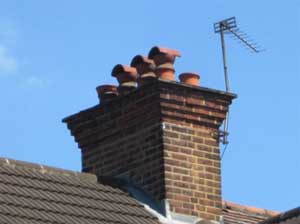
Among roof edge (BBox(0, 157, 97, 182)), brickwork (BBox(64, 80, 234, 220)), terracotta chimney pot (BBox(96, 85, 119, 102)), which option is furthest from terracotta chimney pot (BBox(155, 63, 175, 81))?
roof edge (BBox(0, 157, 97, 182))

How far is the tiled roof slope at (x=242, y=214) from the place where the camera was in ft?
51.6

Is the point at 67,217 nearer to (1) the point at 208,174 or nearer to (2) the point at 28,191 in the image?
(2) the point at 28,191

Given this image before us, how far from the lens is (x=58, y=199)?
13805 mm

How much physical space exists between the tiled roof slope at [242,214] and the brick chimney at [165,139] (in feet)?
0.99

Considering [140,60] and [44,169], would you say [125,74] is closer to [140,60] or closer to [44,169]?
[140,60]

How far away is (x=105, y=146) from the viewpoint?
16.2 meters

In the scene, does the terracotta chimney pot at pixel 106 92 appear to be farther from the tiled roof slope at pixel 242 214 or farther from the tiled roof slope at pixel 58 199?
the tiled roof slope at pixel 242 214

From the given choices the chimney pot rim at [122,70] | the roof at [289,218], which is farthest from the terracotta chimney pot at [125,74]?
the roof at [289,218]

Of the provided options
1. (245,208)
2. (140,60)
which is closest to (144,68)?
(140,60)

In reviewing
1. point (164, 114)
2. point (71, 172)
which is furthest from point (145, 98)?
point (71, 172)

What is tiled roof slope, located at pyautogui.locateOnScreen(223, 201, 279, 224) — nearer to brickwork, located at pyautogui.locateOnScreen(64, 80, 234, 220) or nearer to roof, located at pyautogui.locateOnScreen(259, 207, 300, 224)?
brickwork, located at pyautogui.locateOnScreen(64, 80, 234, 220)

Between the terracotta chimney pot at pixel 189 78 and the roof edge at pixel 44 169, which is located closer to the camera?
the roof edge at pixel 44 169

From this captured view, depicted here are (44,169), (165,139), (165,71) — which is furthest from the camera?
(165,71)

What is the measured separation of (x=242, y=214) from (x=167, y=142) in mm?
1505
